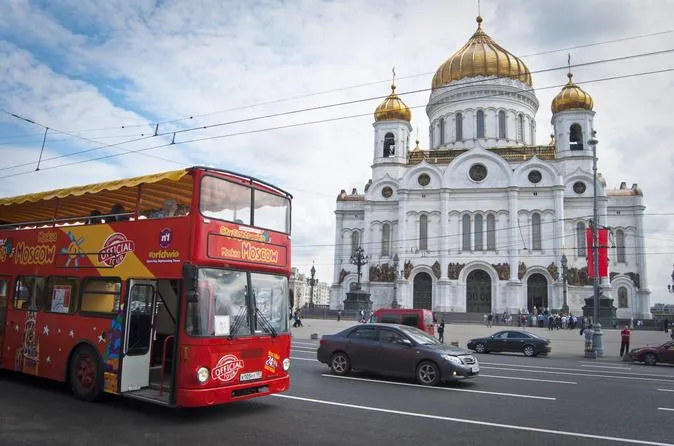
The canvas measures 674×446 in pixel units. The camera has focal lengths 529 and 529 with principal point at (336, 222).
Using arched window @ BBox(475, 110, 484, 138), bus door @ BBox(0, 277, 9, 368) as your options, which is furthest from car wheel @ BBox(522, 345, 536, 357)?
arched window @ BBox(475, 110, 484, 138)

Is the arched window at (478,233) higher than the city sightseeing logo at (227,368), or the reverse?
the arched window at (478,233)

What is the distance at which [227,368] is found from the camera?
296 inches

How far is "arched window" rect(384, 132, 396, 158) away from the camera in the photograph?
5481 cm

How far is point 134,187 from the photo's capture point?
865 cm

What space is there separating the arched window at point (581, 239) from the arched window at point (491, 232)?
282 inches

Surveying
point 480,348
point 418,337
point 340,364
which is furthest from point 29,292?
point 480,348

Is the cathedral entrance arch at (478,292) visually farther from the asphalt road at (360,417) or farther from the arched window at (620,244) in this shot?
the asphalt road at (360,417)

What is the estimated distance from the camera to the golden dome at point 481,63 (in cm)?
5272

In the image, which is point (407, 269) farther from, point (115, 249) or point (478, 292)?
point (115, 249)

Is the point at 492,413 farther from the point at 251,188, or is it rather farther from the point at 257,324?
the point at 251,188

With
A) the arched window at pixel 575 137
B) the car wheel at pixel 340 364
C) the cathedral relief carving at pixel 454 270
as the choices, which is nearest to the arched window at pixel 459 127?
the arched window at pixel 575 137

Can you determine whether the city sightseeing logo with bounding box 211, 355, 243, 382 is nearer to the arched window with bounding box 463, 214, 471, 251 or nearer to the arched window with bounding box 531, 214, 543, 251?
the arched window with bounding box 463, 214, 471, 251

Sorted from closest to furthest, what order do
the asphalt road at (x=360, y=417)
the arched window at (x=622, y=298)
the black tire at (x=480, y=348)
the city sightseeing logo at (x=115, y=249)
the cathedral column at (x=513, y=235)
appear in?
the asphalt road at (x=360, y=417) < the city sightseeing logo at (x=115, y=249) < the black tire at (x=480, y=348) < the arched window at (x=622, y=298) < the cathedral column at (x=513, y=235)

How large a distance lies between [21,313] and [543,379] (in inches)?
457
